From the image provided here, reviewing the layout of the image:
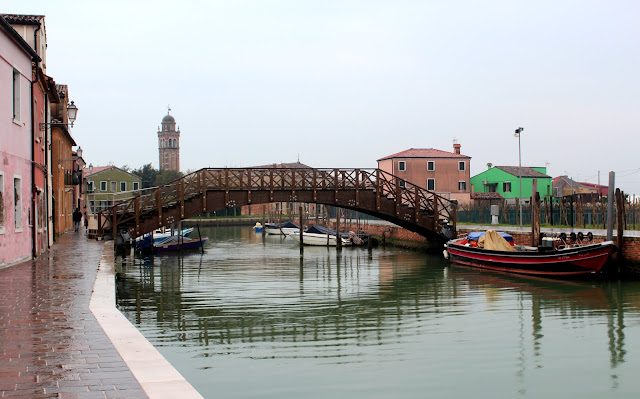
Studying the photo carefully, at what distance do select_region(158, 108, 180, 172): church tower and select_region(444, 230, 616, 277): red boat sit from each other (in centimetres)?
12738

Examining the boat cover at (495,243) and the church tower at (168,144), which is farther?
the church tower at (168,144)

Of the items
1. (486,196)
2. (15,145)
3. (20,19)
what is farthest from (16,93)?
(486,196)

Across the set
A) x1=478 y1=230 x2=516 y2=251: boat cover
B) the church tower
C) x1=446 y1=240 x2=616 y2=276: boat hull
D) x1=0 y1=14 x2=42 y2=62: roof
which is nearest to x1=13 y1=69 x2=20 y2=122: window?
x1=0 y1=14 x2=42 y2=62: roof

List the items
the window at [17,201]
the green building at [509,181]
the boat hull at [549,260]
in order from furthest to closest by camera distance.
→ the green building at [509,181] → the boat hull at [549,260] → the window at [17,201]

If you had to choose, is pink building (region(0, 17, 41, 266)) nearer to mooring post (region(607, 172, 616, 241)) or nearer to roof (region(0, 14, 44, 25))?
roof (region(0, 14, 44, 25))

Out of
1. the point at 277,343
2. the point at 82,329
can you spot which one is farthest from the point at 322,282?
the point at 82,329

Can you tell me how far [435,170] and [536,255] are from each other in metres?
40.6

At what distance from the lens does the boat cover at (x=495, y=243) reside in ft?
85.6

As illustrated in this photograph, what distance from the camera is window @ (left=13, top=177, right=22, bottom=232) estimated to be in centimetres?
1653

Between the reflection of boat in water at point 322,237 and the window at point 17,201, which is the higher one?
the window at point 17,201

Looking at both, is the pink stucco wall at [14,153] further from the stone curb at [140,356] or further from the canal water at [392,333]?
the stone curb at [140,356]

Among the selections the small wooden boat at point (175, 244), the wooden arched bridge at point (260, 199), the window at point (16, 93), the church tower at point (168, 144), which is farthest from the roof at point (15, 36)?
the church tower at point (168, 144)

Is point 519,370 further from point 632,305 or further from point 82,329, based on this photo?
point 632,305

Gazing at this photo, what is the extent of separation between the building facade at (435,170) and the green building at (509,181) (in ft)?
13.2
